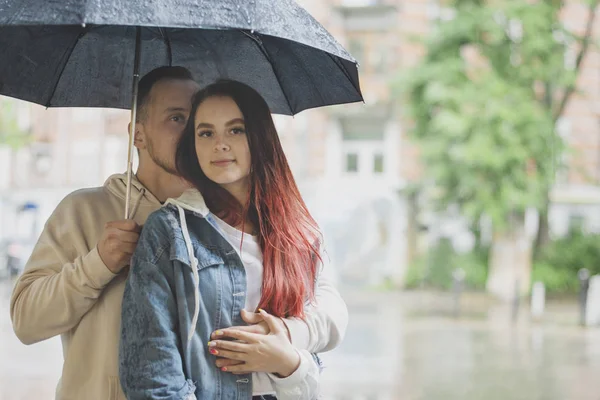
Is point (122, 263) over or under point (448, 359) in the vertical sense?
over

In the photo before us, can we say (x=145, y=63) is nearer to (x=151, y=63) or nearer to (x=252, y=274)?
(x=151, y=63)

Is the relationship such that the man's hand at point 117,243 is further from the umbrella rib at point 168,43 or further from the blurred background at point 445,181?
the blurred background at point 445,181

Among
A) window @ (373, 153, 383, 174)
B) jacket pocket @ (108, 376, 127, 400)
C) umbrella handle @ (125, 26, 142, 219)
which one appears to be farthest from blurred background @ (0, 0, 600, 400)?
jacket pocket @ (108, 376, 127, 400)

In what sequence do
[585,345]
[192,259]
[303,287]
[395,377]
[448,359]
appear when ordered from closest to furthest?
1. [192,259]
2. [303,287]
3. [395,377]
4. [448,359]
5. [585,345]

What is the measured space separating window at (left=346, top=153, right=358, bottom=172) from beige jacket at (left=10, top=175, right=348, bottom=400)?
25097 millimetres

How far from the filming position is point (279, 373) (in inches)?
92.8

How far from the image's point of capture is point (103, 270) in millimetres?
2352

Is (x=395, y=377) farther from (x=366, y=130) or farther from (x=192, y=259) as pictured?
(x=366, y=130)

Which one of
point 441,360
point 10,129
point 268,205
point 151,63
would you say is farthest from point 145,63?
point 10,129

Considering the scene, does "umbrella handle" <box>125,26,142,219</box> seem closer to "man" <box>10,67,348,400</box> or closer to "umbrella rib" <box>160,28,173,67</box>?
"man" <box>10,67,348,400</box>

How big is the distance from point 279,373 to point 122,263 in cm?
51

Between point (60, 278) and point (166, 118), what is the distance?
1.78 ft

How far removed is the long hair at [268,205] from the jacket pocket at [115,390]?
44 cm

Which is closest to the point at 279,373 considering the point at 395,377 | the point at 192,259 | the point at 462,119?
the point at 192,259
